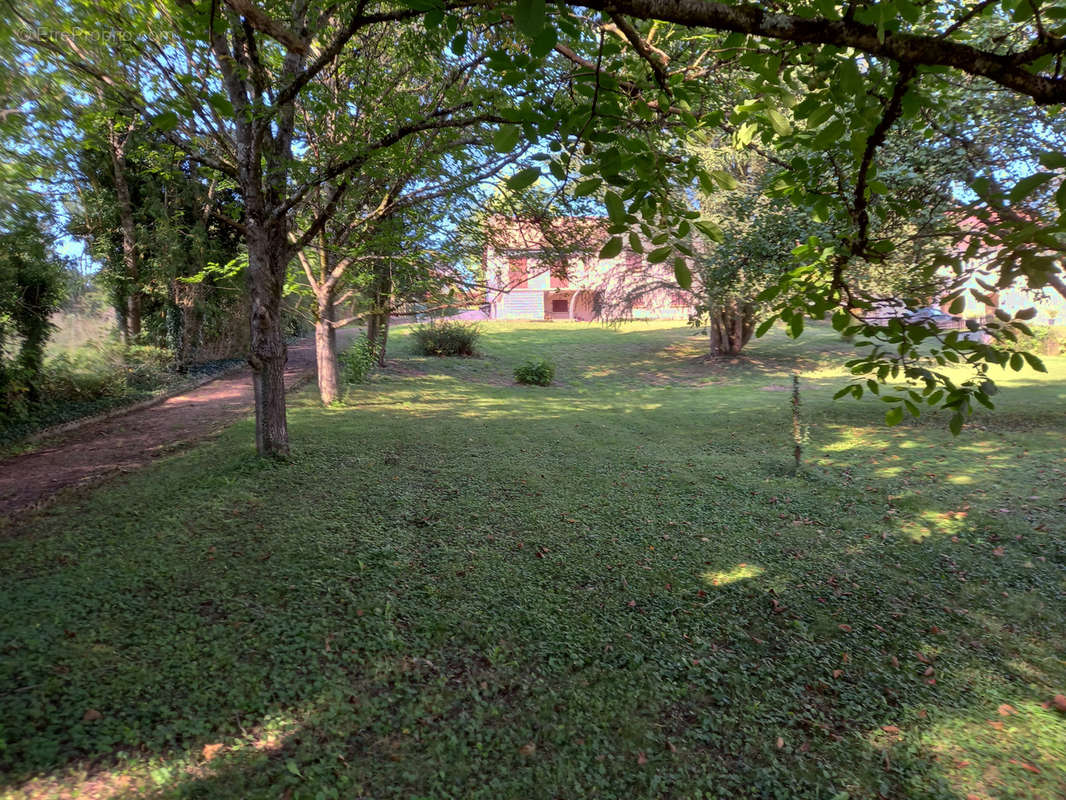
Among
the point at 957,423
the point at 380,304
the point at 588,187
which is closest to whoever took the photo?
the point at 588,187

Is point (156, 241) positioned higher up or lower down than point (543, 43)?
higher up

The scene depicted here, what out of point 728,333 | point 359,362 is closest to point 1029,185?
point 359,362

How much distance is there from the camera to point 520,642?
356cm

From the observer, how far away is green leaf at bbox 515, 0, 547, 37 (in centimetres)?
138

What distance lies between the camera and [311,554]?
4.53 meters

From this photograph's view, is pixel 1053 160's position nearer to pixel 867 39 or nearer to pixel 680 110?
pixel 867 39

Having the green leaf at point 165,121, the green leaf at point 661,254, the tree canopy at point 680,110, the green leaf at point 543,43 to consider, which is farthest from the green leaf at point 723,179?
the green leaf at point 165,121

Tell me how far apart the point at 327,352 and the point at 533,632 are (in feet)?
30.6

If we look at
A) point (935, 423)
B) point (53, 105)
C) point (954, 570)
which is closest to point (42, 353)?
point (53, 105)

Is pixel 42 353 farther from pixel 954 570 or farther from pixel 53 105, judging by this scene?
pixel 954 570

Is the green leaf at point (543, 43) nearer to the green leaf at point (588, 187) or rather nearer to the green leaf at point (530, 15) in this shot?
the green leaf at point (530, 15)

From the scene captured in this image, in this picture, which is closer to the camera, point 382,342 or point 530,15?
point 530,15

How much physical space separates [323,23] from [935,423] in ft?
39.9

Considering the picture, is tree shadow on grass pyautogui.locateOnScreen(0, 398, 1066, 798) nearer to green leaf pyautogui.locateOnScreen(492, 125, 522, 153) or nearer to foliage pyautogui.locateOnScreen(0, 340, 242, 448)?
green leaf pyautogui.locateOnScreen(492, 125, 522, 153)
